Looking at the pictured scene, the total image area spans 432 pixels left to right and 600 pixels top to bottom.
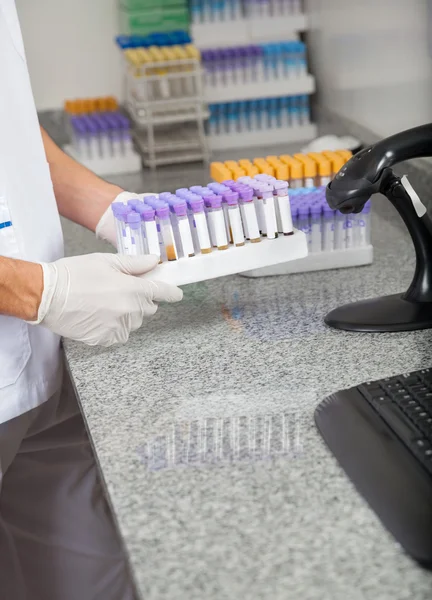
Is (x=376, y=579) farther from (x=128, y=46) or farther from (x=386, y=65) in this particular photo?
(x=128, y=46)

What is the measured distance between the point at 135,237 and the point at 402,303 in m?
0.52

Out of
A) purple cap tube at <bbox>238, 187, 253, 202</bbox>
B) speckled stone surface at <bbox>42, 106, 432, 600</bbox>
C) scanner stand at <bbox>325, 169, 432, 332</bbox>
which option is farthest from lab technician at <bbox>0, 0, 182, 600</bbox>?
scanner stand at <bbox>325, 169, 432, 332</bbox>

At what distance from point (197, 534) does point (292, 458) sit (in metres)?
0.19

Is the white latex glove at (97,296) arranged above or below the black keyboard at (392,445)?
above

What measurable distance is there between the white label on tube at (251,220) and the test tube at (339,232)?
288 mm

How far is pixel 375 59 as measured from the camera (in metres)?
2.47

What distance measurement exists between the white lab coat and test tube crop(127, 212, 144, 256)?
0.79 ft

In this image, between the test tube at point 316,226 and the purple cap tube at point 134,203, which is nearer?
the purple cap tube at point 134,203

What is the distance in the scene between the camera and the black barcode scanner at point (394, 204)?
1.31 m

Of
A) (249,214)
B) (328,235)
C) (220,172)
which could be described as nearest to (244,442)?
(249,214)

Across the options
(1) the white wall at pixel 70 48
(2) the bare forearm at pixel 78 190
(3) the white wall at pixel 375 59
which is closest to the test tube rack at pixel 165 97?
(1) the white wall at pixel 70 48

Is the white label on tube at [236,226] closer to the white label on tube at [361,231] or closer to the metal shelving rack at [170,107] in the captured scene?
the white label on tube at [361,231]

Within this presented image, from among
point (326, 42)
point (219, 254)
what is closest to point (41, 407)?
point (219, 254)

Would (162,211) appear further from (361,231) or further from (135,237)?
(361,231)
